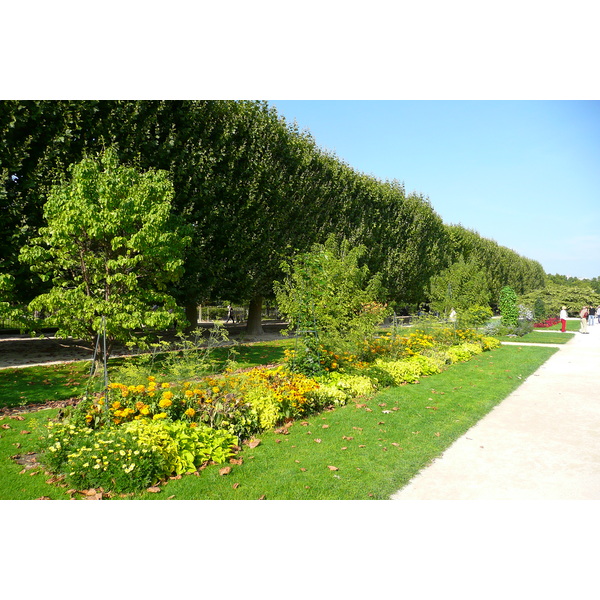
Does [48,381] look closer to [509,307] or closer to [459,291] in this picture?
[459,291]

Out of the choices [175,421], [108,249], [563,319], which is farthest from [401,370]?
[563,319]

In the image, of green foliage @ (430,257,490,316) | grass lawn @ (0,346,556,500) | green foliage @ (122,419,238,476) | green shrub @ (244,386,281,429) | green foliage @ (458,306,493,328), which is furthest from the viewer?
green foliage @ (430,257,490,316)

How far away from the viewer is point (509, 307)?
23.2m

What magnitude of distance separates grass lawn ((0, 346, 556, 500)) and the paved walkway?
0.23m

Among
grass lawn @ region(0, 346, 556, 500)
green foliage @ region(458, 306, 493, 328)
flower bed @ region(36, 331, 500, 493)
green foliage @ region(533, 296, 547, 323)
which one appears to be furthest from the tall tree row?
green foliage @ region(533, 296, 547, 323)

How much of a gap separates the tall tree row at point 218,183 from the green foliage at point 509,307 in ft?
18.9

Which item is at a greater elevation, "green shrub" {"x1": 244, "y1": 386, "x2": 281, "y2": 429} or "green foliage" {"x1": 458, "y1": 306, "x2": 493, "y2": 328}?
"green foliage" {"x1": 458, "y1": 306, "x2": 493, "y2": 328}

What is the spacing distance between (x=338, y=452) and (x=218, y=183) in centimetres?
1108

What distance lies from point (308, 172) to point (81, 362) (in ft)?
38.7

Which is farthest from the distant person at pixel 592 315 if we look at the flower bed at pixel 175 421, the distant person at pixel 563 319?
the flower bed at pixel 175 421

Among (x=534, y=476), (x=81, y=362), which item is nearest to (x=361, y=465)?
(x=534, y=476)

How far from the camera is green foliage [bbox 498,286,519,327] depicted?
2302 centimetres

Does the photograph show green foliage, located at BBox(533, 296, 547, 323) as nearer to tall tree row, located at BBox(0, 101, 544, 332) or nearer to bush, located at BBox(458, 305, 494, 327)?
tall tree row, located at BBox(0, 101, 544, 332)
